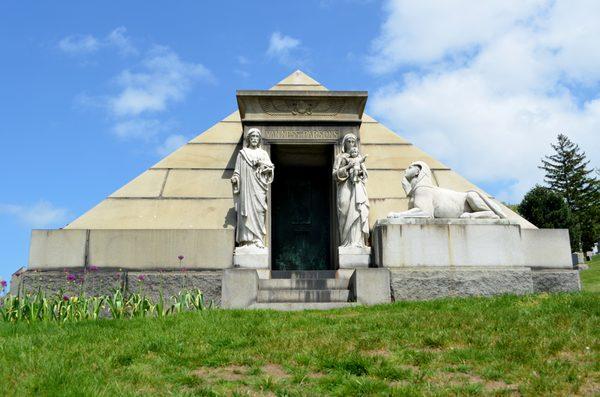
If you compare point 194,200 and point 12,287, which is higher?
point 194,200

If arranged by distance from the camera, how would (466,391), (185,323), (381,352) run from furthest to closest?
(185,323) → (381,352) → (466,391)

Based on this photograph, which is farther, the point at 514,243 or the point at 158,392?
the point at 514,243

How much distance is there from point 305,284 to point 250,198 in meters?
2.05

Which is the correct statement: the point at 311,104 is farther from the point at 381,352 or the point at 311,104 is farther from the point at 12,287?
the point at 381,352

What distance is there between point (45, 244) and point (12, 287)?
3.60ft

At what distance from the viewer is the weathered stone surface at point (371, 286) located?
9.70 metres

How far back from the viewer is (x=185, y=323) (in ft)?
23.0

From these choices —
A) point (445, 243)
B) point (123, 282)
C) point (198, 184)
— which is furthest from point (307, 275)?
point (198, 184)

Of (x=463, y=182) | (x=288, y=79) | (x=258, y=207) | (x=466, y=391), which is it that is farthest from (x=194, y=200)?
(x=466, y=391)

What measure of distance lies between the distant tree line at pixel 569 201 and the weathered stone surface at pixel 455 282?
24979mm

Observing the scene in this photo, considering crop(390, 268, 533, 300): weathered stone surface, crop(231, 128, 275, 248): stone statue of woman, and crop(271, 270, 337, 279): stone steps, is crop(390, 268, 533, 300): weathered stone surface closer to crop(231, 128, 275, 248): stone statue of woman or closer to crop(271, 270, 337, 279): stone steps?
crop(271, 270, 337, 279): stone steps

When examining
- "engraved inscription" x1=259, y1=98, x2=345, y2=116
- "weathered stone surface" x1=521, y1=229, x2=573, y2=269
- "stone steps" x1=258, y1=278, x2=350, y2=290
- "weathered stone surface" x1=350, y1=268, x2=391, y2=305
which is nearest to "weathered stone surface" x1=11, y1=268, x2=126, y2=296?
"stone steps" x1=258, y1=278, x2=350, y2=290

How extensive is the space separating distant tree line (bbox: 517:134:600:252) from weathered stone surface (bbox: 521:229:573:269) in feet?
77.1

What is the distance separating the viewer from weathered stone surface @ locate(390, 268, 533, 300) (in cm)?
999
